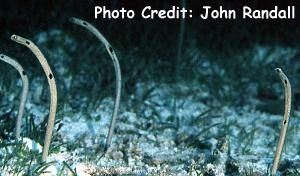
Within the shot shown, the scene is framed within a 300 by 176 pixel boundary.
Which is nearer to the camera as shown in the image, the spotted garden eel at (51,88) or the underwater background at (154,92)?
the spotted garden eel at (51,88)

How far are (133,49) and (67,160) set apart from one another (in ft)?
8.81

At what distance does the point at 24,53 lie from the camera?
5.48 metres

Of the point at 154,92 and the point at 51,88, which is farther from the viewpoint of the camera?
the point at 154,92

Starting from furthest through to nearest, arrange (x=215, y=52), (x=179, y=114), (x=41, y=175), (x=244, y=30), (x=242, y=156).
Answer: (x=244, y=30)
(x=215, y=52)
(x=179, y=114)
(x=242, y=156)
(x=41, y=175)

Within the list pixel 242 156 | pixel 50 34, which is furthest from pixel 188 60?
pixel 242 156

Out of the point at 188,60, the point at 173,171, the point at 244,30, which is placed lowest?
the point at 173,171

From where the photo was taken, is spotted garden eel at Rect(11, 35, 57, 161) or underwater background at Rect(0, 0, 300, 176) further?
underwater background at Rect(0, 0, 300, 176)

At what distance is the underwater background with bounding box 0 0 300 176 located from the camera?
355cm

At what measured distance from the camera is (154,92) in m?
5.12

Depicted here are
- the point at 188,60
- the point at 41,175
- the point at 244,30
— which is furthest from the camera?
the point at 244,30

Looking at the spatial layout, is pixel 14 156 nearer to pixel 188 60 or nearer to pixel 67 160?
pixel 67 160

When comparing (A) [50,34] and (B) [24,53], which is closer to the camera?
(B) [24,53]

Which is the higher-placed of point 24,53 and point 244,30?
point 244,30

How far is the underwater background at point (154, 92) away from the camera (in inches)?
140
